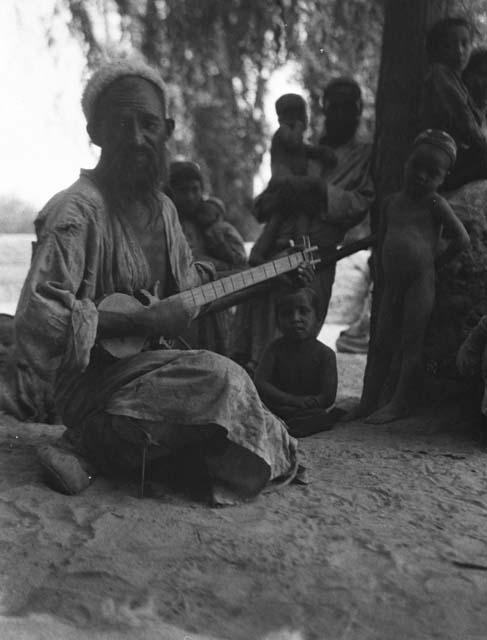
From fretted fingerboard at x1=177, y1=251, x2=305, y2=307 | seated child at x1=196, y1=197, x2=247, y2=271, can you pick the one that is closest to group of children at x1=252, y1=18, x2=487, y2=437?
fretted fingerboard at x1=177, y1=251, x2=305, y2=307

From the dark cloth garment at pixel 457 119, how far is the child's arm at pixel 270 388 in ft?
4.95

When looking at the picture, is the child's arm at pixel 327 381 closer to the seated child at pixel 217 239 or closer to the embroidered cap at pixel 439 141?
the embroidered cap at pixel 439 141

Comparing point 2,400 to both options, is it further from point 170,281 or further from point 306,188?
point 306,188

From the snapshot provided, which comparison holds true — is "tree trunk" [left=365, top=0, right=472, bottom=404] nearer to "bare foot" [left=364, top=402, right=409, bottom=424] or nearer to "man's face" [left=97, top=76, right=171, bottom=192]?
"bare foot" [left=364, top=402, right=409, bottom=424]

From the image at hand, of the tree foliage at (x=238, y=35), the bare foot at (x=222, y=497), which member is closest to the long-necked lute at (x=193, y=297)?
the bare foot at (x=222, y=497)

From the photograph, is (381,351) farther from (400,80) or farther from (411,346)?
(400,80)

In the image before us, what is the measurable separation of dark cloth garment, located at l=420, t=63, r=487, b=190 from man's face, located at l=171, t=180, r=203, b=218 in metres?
2.30

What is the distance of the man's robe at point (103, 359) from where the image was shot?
9.68ft

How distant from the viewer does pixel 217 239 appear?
669 centimetres

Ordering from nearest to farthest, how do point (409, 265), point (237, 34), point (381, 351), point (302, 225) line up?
point (409, 265), point (381, 351), point (302, 225), point (237, 34)

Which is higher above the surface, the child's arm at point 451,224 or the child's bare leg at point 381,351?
the child's arm at point 451,224

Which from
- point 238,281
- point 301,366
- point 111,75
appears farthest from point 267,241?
point 111,75

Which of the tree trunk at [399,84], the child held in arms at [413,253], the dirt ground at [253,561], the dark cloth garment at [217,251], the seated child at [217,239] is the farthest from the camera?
the seated child at [217,239]

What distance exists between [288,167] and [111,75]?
8.84 ft
